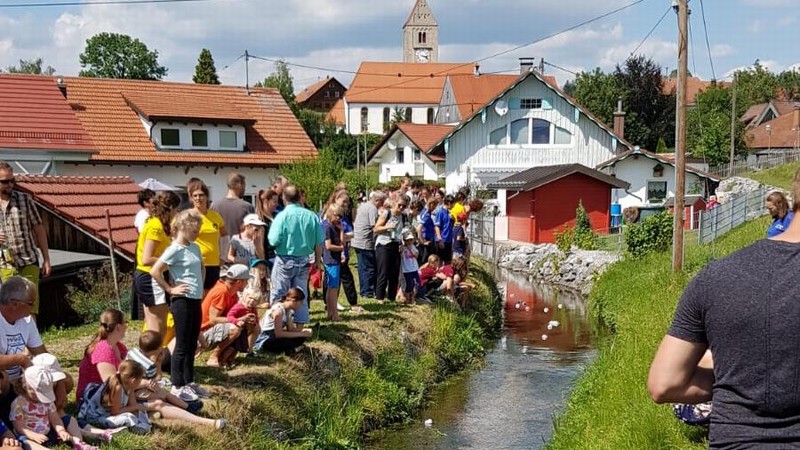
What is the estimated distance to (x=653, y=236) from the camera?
1909 centimetres

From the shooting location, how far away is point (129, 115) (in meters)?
28.5

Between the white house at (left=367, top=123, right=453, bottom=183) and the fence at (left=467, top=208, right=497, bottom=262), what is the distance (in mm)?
13559

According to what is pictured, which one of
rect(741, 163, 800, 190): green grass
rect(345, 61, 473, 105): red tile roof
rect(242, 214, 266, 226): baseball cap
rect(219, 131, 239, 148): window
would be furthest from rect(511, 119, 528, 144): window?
rect(345, 61, 473, 105): red tile roof

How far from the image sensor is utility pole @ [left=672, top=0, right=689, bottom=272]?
599 inches

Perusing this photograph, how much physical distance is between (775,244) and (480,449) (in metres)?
6.87

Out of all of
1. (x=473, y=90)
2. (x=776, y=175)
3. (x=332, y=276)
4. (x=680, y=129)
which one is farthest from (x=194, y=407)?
(x=473, y=90)

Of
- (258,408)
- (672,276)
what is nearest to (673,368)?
(258,408)

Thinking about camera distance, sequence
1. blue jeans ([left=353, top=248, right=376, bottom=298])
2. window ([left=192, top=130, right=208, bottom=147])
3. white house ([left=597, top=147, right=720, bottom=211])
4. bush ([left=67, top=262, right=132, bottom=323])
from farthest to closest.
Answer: white house ([left=597, top=147, right=720, bottom=211]), window ([left=192, top=130, right=208, bottom=147]), blue jeans ([left=353, top=248, right=376, bottom=298]), bush ([left=67, top=262, right=132, bottom=323])

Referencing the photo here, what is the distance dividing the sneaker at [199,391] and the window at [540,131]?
33338 millimetres

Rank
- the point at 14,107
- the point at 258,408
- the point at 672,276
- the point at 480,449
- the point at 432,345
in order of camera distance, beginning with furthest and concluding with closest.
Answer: the point at 14,107, the point at 672,276, the point at 432,345, the point at 480,449, the point at 258,408

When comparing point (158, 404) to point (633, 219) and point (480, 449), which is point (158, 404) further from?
point (633, 219)

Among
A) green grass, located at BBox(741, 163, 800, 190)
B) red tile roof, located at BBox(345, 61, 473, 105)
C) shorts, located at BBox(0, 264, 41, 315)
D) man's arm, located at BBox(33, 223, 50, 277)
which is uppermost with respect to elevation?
red tile roof, located at BBox(345, 61, 473, 105)

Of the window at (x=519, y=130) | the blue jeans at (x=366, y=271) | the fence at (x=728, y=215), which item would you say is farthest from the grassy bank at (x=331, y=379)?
the window at (x=519, y=130)

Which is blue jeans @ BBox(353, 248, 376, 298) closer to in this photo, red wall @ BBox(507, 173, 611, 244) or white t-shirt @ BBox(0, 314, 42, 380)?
white t-shirt @ BBox(0, 314, 42, 380)
